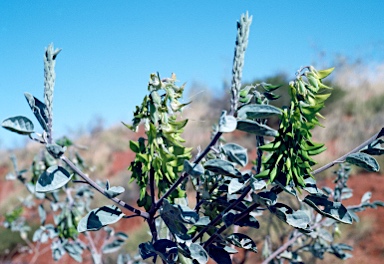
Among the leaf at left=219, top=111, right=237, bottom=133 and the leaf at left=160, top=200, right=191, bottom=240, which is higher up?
the leaf at left=219, top=111, right=237, bottom=133

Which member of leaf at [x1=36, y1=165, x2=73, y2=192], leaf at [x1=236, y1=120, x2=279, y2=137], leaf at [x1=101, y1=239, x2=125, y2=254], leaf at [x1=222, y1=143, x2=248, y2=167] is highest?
leaf at [x1=101, y1=239, x2=125, y2=254]

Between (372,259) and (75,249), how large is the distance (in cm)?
371

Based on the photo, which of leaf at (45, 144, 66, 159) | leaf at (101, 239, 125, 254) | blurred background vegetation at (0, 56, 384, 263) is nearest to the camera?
leaf at (45, 144, 66, 159)

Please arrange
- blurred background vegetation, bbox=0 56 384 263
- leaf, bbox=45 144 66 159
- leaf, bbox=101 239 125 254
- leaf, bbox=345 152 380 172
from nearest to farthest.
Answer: leaf, bbox=45 144 66 159 < leaf, bbox=345 152 380 172 < leaf, bbox=101 239 125 254 < blurred background vegetation, bbox=0 56 384 263

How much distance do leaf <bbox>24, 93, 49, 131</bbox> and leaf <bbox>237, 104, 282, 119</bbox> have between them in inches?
16.1

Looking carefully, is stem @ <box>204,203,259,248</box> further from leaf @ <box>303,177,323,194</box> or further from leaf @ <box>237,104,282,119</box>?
leaf @ <box>237,104,282,119</box>

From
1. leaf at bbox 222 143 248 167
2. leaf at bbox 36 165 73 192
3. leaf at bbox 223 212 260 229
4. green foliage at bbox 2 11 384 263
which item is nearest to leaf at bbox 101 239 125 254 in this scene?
green foliage at bbox 2 11 384 263

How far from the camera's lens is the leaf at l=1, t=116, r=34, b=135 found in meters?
0.95

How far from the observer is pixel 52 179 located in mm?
1009

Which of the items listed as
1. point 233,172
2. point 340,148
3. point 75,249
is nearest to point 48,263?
point 75,249

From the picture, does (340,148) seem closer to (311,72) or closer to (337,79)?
(337,79)

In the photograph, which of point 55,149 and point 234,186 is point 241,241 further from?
point 55,149

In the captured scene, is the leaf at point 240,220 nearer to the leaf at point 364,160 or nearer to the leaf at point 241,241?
the leaf at point 241,241

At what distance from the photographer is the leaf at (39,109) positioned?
974mm
